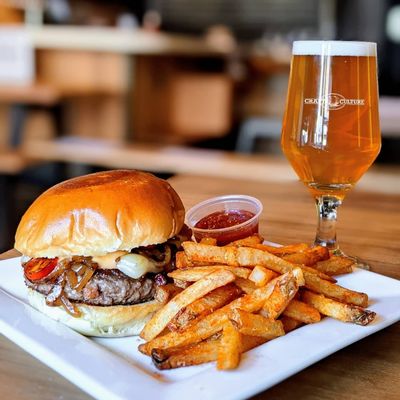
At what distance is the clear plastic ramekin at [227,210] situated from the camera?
133cm

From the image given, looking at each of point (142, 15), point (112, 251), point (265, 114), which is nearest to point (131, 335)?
point (112, 251)

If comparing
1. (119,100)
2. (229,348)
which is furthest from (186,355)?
(119,100)

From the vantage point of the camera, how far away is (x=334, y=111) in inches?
A: 55.9

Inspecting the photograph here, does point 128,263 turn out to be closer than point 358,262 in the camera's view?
Yes

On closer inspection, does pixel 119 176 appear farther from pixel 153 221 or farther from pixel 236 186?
pixel 236 186

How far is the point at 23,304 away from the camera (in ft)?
4.04

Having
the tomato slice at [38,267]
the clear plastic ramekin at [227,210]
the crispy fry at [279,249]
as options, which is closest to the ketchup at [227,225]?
the clear plastic ramekin at [227,210]

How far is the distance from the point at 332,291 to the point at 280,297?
0.14 metres

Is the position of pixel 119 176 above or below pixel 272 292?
above

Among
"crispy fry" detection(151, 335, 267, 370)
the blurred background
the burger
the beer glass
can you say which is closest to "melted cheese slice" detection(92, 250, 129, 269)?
the burger

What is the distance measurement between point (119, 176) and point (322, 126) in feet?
1.58

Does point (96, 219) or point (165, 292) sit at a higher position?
point (96, 219)

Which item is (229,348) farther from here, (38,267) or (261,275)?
(38,267)

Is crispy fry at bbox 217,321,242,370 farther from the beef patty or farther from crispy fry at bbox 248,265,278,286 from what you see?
the beef patty
